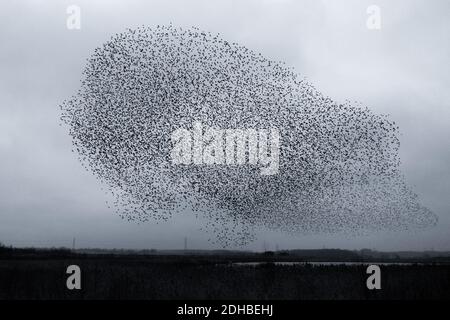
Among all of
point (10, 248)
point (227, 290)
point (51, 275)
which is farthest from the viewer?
point (10, 248)

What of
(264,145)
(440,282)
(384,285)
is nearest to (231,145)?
(264,145)

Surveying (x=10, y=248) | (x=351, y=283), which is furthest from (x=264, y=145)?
(x=10, y=248)

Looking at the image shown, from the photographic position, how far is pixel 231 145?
19.4 meters

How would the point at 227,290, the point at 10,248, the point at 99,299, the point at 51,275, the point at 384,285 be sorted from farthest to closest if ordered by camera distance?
the point at 10,248 → the point at 51,275 → the point at 384,285 → the point at 227,290 → the point at 99,299

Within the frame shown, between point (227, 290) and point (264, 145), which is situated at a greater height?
point (264, 145)

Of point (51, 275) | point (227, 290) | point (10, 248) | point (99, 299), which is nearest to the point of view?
point (99, 299)

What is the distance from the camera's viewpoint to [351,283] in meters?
23.0
